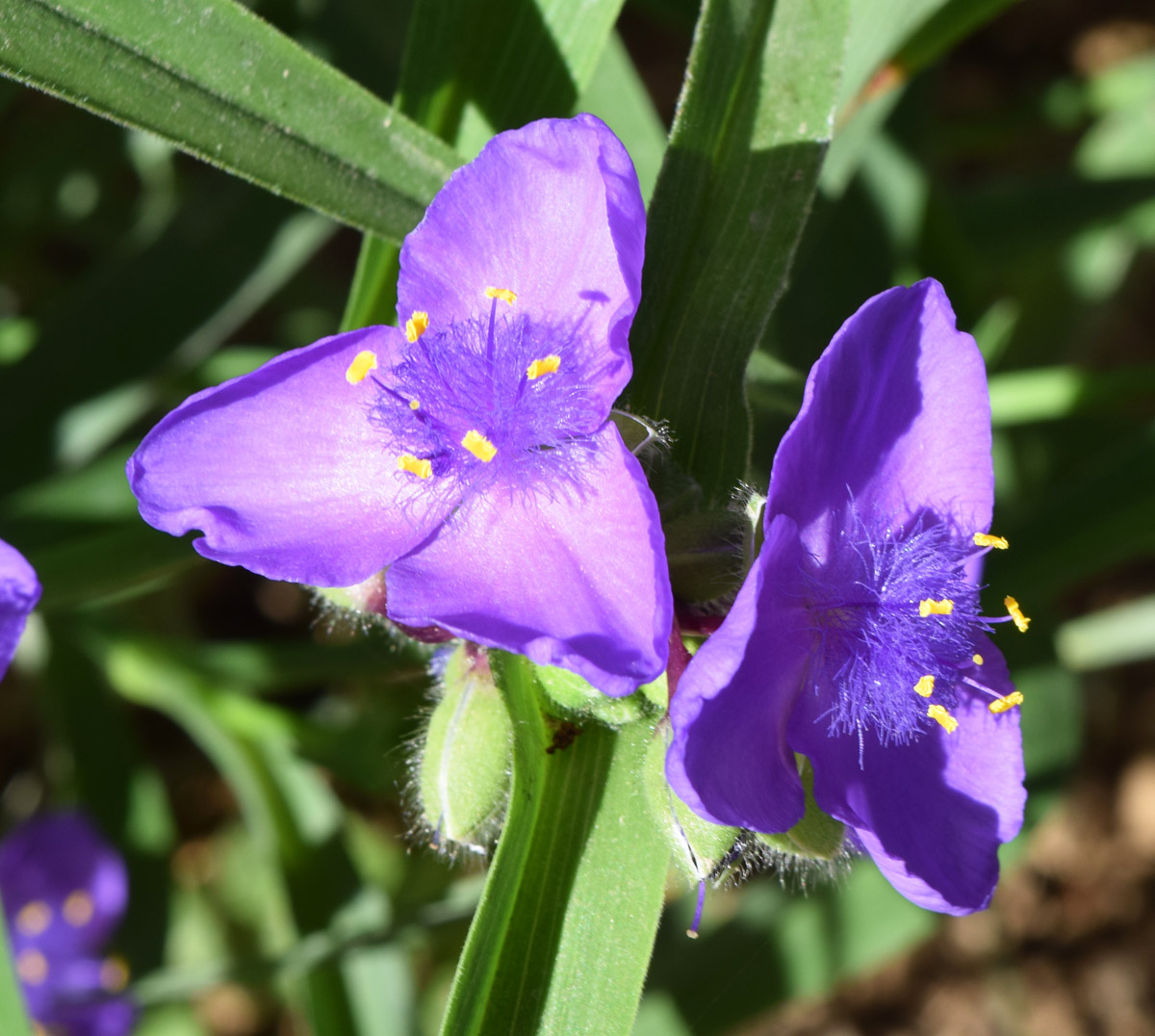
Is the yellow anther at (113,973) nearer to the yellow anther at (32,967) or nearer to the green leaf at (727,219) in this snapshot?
the yellow anther at (32,967)

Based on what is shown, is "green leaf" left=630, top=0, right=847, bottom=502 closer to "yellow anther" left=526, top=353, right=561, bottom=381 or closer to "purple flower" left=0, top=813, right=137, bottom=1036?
"yellow anther" left=526, top=353, right=561, bottom=381

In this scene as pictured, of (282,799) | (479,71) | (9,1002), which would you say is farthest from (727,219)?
(282,799)

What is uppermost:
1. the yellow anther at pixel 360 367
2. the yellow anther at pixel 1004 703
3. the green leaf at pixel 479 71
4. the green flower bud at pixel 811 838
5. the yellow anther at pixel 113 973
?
the green leaf at pixel 479 71

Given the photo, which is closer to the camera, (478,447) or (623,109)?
(478,447)

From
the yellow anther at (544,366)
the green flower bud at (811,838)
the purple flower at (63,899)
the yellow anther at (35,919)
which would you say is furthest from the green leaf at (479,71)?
the yellow anther at (35,919)

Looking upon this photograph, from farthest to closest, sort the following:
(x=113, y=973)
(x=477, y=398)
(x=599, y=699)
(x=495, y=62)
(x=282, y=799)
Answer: (x=113, y=973) → (x=282, y=799) → (x=495, y=62) → (x=477, y=398) → (x=599, y=699)

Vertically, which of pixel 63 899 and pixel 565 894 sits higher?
pixel 565 894

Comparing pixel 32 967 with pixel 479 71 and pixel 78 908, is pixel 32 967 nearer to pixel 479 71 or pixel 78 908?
pixel 78 908
